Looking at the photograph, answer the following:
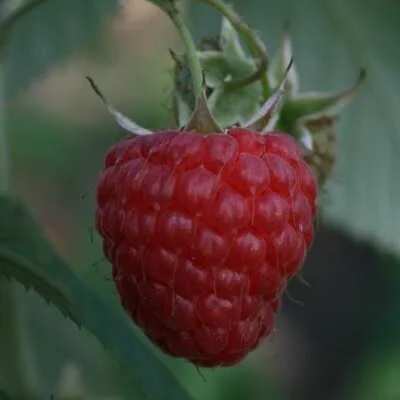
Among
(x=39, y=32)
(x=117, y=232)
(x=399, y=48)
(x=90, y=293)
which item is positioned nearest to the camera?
(x=117, y=232)

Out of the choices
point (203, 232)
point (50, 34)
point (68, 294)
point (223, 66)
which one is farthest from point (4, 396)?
point (50, 34)

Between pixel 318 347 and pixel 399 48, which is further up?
pixel 399 48

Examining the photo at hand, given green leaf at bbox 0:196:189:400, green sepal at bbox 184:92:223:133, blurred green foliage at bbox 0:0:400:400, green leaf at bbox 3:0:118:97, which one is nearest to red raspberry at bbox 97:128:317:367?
green sepal at bbox 184:92:223:133

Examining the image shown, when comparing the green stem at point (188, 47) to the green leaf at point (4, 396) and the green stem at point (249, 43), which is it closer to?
the green stem at point (249, 43)

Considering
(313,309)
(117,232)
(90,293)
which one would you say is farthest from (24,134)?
(117,232)

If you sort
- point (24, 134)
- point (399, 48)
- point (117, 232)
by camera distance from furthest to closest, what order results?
point (24, 134) < point (399, 48) < point (117, 232)

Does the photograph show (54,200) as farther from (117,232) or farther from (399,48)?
(117,232)
